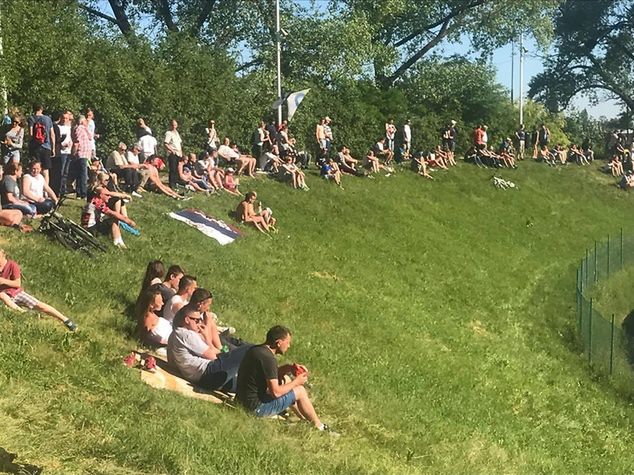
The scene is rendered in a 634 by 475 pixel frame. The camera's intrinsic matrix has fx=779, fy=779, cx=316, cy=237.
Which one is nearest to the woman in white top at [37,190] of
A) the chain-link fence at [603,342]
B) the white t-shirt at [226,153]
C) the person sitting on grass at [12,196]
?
the person sitting on grass at [12,196]

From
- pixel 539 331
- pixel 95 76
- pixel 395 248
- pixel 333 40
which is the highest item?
pixel 333 40

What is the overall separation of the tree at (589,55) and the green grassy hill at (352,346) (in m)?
38.6

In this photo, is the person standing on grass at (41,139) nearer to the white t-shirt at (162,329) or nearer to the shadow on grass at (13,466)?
the white t-shirt at (162,329)

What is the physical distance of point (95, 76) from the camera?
82.5 ft

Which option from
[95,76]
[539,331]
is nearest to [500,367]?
[539,331]

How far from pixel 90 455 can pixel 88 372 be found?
1.95m

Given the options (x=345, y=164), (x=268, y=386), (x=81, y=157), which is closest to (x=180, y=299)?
(x=268, y=386)

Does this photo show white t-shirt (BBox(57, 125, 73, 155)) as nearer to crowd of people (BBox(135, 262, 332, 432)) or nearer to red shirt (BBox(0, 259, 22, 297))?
crowd of people (BBox(135, 262, 332, 432))

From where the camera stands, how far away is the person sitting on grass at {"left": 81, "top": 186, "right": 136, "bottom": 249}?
14195 mm

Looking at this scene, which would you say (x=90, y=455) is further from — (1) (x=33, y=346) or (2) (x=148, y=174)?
(2) (x=148, y=174)

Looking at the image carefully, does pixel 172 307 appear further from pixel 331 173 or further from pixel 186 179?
pixel 331 173

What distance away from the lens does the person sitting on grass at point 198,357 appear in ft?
30.2

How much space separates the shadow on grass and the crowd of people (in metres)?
3.21

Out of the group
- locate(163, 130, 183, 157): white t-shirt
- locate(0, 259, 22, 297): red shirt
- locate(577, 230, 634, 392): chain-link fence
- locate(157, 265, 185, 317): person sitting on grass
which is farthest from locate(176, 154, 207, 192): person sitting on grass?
locate(0, 259, 22, 297): red shirt
